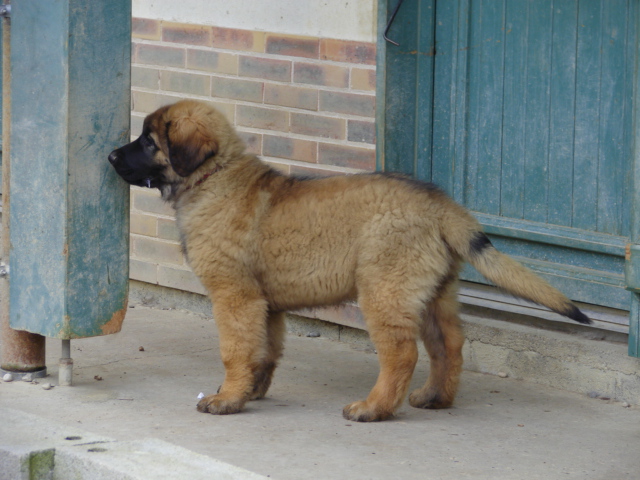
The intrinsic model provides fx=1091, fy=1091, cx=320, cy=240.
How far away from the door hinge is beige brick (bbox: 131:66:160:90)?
395 cm

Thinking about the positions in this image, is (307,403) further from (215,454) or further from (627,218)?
(627,218)

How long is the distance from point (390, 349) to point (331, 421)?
0.50 meters

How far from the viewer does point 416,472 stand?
15.8ft

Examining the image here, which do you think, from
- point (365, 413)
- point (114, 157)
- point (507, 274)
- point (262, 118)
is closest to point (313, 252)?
point (365, 413)

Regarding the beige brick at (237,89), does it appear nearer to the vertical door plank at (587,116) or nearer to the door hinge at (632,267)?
the vertical door plank at (587,116)

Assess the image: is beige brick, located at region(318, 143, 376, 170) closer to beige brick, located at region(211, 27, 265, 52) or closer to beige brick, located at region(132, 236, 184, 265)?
beige brick, located at region(211, 27, 265, 52)

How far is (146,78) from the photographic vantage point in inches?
322

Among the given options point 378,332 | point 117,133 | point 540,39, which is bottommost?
point 378,332

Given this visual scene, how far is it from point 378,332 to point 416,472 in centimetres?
87

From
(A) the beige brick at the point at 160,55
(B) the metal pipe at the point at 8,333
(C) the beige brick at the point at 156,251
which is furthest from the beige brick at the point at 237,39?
(B) the metal pipe at the point at 8,333

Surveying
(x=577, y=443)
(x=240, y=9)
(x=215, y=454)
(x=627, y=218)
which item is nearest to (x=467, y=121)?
(x=627, y=218)

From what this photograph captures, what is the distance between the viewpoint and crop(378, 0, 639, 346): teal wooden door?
6.10m

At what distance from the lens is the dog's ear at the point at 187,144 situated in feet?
18.7

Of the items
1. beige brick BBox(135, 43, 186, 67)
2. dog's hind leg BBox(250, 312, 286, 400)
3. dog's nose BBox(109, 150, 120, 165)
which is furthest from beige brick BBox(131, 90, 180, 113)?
dog's hind leg BBox(250, 312, 286, 400)
